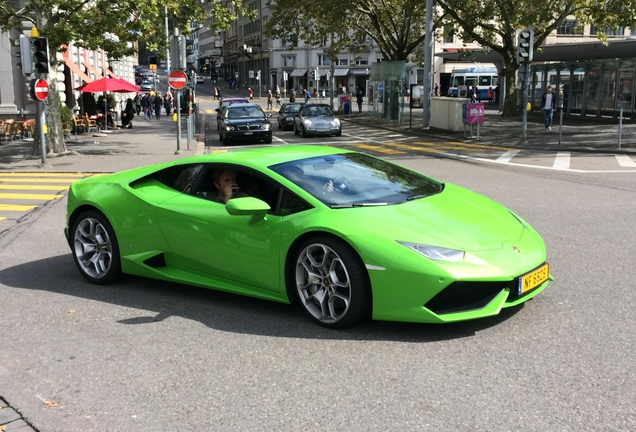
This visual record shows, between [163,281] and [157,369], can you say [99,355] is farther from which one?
[163,281]

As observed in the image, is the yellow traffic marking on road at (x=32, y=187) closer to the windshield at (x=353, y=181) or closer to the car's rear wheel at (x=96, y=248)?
the car's rear wheel at (x=96, y=248)

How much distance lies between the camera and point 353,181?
571 cm

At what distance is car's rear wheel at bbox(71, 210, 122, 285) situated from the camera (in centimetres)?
642

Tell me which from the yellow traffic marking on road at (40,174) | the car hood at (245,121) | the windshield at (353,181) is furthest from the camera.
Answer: the car hood at (245,121)

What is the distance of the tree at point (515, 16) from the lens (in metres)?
28.5

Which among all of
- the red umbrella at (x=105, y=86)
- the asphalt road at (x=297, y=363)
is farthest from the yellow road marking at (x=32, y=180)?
the red umbrella at (x=105, y=86)

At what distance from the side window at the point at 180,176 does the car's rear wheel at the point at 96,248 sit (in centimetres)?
70

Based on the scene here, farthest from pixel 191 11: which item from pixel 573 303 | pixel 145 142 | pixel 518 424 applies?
pixel 518 424

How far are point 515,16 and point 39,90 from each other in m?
23.9

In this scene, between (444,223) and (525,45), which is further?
(525,45)

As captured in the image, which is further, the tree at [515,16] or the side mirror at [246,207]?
the tree at [515,16]

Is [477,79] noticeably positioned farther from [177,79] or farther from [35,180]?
[35,180]

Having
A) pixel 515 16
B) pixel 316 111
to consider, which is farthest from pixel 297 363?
pixel 515 16

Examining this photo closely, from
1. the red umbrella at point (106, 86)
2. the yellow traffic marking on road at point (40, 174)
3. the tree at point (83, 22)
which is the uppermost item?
the tree at point (83, 22)
